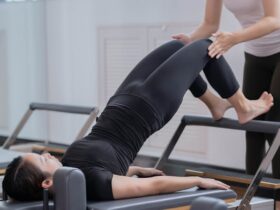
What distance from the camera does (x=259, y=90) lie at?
3.03 metres

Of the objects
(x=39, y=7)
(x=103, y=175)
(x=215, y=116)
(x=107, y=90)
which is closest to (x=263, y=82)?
(x=215, y=116)

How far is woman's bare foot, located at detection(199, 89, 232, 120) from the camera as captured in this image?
9.79 feet

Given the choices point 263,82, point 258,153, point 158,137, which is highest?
point 263,82

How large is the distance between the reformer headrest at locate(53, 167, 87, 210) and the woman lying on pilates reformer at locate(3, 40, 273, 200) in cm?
13

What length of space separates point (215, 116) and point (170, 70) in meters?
0.47

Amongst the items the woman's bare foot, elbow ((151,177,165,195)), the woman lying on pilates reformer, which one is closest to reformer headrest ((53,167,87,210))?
the woman lying on pilates reformer

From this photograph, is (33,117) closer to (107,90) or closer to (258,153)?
(107,90)

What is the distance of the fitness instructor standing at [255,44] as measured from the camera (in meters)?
2.73

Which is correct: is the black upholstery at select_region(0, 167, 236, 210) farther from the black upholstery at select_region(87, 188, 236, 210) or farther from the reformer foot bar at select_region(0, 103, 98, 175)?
the reformer foot bar at select_region(0, 103, 98, 175)

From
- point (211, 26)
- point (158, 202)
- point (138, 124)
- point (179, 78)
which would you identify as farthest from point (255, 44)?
point (158, 202)

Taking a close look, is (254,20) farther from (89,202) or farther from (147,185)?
(89,202)

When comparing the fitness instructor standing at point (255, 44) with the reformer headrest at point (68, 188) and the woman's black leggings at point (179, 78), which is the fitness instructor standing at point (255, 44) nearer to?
the woman's black leggings at point (179, 78)

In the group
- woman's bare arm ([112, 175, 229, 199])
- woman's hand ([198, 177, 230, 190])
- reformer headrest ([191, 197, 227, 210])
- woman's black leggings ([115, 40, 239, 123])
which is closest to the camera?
reformer headrest ([191, 197, 227, 210])

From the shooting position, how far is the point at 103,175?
234 centimetres
